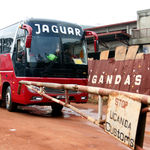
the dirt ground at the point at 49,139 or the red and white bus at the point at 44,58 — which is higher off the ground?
the red and white bus at the point at 44,58

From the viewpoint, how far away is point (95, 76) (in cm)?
1544

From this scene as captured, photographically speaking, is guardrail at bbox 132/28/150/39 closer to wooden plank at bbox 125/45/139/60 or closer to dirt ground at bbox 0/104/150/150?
wooden plank at bbox 125/45/139/60

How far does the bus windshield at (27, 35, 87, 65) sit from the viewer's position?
27.9ft

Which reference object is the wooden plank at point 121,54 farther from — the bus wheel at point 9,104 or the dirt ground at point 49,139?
the dirt ground at point 49,139

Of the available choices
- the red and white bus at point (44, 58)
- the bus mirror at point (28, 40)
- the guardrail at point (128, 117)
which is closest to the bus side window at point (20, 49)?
the red and white bus at point (44, 58)

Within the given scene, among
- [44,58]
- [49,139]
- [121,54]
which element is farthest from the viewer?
[121,54]

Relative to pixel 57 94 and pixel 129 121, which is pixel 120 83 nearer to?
pixel 57 94

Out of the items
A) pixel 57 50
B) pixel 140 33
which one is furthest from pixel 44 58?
pixel 140 33

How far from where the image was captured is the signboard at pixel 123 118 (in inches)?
118

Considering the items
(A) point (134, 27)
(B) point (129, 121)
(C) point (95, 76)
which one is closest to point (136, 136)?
(B) point (129, 121)

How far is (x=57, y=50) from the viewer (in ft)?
28.8

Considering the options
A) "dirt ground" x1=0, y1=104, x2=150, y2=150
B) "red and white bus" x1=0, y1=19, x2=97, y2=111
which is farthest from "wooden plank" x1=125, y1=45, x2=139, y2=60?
"dirt ground" x1=0, y1=104, x2=150, y2=150

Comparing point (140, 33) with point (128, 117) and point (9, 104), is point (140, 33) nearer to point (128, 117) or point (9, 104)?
point (9, 104)

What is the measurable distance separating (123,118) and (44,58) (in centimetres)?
569
